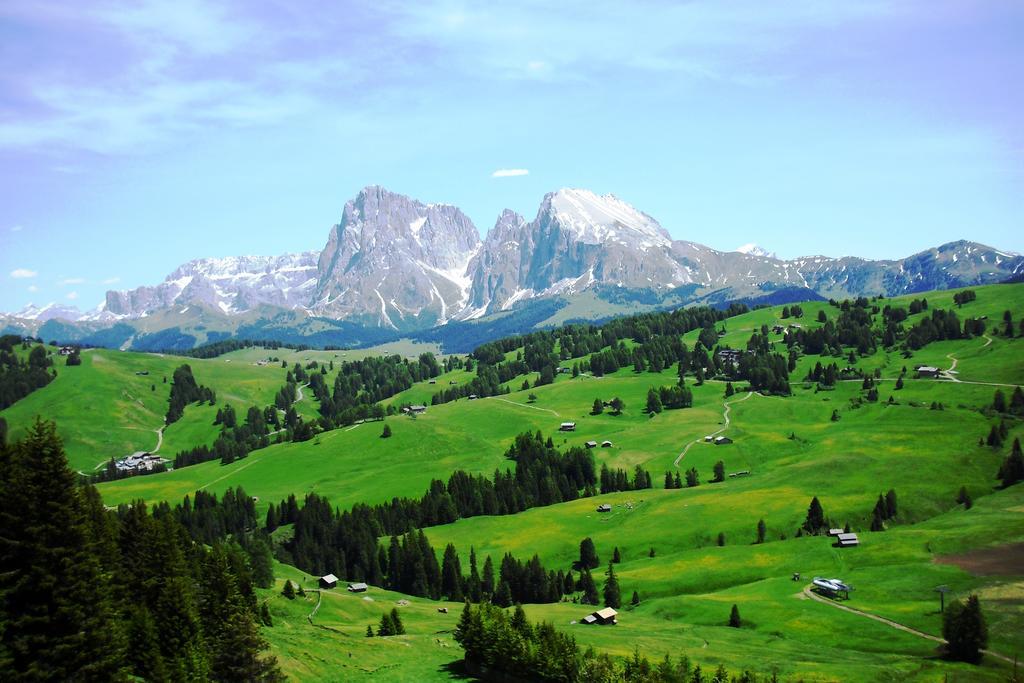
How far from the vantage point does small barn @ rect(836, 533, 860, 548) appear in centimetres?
13700

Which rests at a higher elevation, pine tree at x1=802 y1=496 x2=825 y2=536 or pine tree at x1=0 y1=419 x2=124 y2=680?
pine tree at x1=0 y1=419 x2=124 y2=680

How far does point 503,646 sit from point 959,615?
59.2 metres

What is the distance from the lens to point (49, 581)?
42.2 metres

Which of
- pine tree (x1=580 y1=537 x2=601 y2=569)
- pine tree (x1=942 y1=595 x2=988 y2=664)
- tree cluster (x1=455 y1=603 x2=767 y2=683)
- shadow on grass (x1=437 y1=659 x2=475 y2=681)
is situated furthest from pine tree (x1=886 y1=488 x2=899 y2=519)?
shadow on grass (x1=437 y1=659 x2=475 y2=681)

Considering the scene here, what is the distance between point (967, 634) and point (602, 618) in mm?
45806

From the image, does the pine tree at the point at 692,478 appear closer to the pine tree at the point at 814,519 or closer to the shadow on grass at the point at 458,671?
the pine tree at the point at 814,519

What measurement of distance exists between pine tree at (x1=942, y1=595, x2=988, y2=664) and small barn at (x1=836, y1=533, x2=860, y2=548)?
141 ft

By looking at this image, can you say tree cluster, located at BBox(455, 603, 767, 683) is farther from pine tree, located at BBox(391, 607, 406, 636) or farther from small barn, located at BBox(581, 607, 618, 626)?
small barn, located at BBox(581, 607, 618, 626)

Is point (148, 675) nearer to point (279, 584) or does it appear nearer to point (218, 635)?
point (218, 635)

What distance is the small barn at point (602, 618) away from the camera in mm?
108750

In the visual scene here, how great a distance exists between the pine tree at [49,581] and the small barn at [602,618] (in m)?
75.9

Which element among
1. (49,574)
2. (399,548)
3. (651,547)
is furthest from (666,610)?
(49,574)

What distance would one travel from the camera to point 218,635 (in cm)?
6078

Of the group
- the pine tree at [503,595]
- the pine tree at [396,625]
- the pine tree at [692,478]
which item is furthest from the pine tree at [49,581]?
the pine tree at [692,478]
